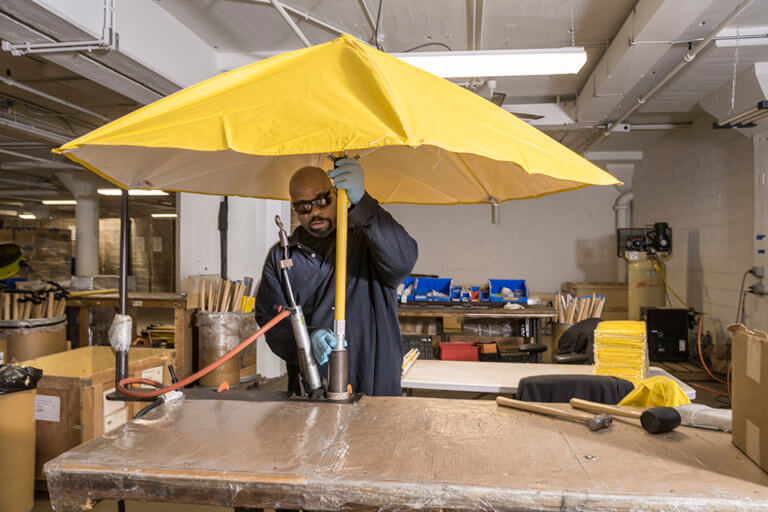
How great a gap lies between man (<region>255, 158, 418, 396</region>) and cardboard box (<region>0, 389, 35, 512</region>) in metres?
1.77

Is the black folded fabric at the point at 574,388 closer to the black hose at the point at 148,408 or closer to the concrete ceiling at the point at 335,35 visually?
the black hose at the point at 148,408

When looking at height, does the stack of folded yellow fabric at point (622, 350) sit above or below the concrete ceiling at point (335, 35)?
below

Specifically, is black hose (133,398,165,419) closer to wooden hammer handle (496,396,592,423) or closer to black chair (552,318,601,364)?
wooden hammer handle (496,396,592,423)

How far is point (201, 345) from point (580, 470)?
14.0 ft

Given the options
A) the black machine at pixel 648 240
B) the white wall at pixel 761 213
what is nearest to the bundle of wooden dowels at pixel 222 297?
the white wall at pixel 761 213

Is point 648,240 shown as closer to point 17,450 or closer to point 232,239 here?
point 232,239

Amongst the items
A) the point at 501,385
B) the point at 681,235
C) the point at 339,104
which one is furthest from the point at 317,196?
the point at 681,235

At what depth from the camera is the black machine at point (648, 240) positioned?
292 inches

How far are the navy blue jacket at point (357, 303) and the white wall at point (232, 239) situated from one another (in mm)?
3617

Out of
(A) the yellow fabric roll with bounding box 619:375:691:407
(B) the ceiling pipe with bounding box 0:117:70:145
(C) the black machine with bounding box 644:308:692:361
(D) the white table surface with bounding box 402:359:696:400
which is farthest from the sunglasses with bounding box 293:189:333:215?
(C) the black machine with bounding box 644:308:692:361

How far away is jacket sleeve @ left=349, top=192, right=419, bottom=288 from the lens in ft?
5.17

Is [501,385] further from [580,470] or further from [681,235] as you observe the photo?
[681,235]

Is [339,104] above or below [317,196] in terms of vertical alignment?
above

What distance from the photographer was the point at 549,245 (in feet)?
31.6
